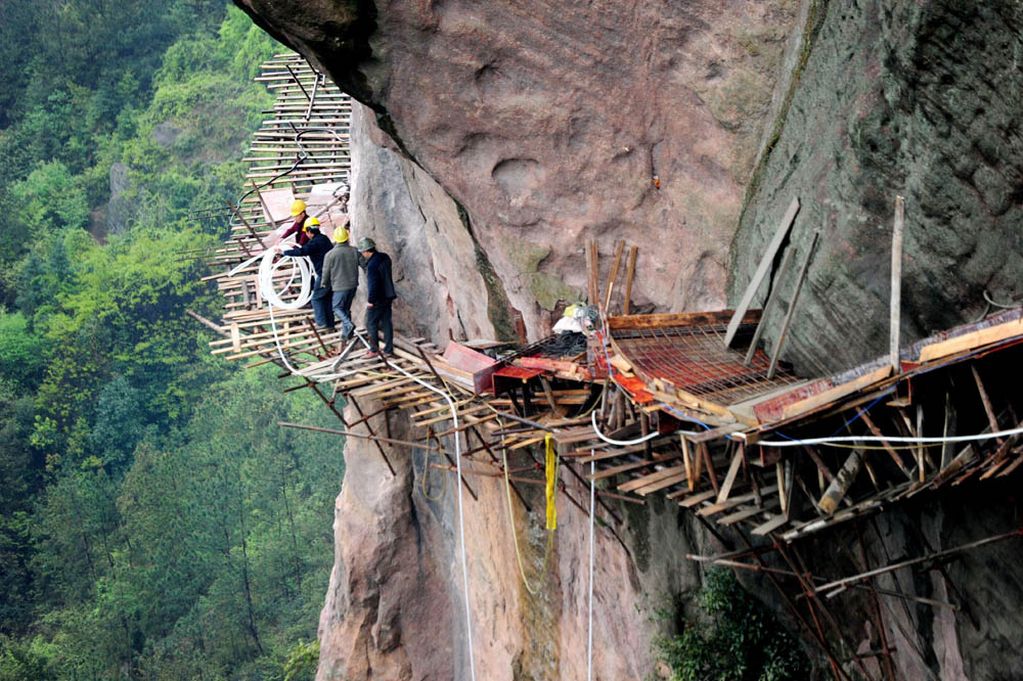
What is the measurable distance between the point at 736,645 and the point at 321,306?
6570 millimetres

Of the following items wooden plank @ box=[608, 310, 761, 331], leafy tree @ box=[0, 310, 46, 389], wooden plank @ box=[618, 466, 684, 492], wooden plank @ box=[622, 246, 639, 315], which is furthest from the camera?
leafy tree @ box=[0, 310, 46, 389]

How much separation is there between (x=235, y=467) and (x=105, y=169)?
58.8ft

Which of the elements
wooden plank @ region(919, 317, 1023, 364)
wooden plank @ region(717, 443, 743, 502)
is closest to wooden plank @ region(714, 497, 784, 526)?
wooden plank @ region(717, 443, 743, 502)

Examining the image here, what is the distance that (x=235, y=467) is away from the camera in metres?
42.2

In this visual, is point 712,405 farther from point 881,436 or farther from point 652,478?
point 881,436

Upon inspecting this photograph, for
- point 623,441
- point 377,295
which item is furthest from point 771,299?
point 377,295

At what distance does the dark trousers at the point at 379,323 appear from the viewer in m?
14.3

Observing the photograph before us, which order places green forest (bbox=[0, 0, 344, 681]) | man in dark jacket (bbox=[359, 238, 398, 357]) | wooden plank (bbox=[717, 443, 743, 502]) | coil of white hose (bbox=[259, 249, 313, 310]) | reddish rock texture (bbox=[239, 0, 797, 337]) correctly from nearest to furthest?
wooden plank (bbox=[717, 443, 743, 502]) < reddish rock texture (bbox=[239, 0, 797, 337]) < man in dark jacket (bbox=[359, 238, 398, 357]) < coil of white hose (bbox=[259, 249, 313, 310]) < green forest (bbox=[0, 0, 344, 681])

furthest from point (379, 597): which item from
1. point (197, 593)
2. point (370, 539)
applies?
point (197, 593)

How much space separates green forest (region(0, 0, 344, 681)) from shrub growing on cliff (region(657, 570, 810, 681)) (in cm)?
1922

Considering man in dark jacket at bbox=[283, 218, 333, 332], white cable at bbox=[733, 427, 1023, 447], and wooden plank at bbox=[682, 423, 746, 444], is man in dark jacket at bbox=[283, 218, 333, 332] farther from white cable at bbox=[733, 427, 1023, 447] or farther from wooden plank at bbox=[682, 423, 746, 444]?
white cable at bbox=[733, 427, 1023, 447]

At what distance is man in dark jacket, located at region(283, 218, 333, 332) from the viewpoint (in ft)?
49.1

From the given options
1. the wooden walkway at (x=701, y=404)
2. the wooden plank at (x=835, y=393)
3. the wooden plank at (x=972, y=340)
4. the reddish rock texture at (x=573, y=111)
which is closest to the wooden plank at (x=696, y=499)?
the wooden walkway at (x=701, y=404)

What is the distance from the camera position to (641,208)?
42.3ft
